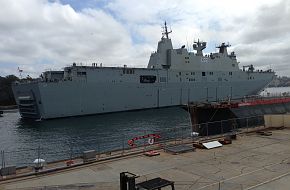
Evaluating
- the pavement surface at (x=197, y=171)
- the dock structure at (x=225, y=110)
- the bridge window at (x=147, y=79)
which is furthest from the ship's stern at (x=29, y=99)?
the pavement surface at (x=197, y=171)

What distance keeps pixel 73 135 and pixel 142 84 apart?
24477 mm

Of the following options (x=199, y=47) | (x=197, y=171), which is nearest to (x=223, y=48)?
(x=199, y=47)

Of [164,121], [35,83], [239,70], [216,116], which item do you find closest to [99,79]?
[35,83]

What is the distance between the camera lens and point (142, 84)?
55750mm

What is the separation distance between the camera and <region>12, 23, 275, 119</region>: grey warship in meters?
47.3

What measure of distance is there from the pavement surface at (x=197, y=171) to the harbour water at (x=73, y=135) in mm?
8497

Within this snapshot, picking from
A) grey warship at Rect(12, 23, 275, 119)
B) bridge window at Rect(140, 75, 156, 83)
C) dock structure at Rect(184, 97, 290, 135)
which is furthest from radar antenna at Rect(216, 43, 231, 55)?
dock structure at Rect(184, 97, 290, 135)

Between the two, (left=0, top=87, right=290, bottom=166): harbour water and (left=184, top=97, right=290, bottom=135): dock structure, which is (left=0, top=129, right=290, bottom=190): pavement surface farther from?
(left=184, top=97, right=290, bottom=135): dock structure

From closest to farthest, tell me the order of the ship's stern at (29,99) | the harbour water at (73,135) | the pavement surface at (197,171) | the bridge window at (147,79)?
the pavement surface at (197,171), the harbour water at (73,135), the ship's stern at (29,99), the bridge window at (147,79)

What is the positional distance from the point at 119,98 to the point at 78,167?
41.0 m

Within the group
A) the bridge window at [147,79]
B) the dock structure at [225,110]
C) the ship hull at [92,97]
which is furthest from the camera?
the bridge window at [147,79]

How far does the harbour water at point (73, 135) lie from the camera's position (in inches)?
973

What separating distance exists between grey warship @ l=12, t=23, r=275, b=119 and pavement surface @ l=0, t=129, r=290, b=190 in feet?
97.3

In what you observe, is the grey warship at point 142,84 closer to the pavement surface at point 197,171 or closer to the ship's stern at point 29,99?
the ship's stern at point 29,99
